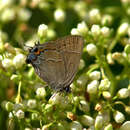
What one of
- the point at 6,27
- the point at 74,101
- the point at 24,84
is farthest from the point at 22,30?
the point at 74,101

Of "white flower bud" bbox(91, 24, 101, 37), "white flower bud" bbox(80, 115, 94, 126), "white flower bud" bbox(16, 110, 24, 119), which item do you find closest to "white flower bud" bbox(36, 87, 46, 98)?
"white flower bud" bbox(16, 110, 24, 119)

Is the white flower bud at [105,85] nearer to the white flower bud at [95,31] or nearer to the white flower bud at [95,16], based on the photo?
the white flower bud at [95,31]

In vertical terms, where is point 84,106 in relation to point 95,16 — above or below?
below

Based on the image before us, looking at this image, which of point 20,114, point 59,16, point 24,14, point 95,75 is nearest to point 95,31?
point 95,75

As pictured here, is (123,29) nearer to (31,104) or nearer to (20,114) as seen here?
(31,104)

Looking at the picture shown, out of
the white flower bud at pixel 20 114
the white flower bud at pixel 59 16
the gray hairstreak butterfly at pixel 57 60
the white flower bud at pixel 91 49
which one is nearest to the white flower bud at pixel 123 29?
the white flower bud at pixel 91 49
